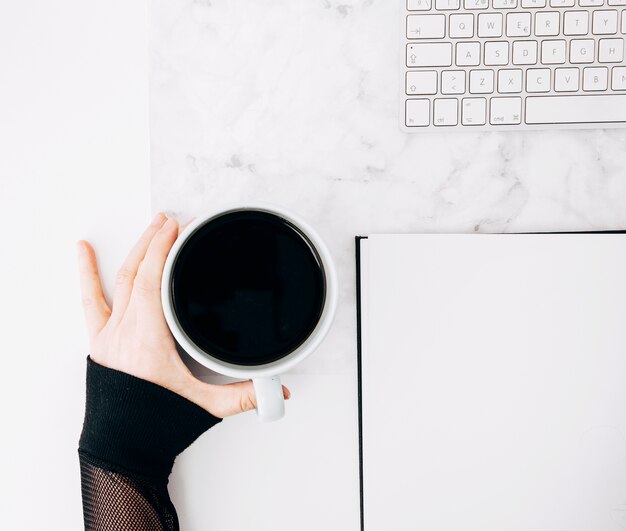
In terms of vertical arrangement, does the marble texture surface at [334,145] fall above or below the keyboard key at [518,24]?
below

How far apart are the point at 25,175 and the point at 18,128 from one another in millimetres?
54

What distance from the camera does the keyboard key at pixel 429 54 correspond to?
505 mm

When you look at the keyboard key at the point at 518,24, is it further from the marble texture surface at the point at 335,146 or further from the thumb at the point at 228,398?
the thumb at the point at 228,398

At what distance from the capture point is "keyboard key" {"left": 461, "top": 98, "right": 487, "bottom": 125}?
51 cm

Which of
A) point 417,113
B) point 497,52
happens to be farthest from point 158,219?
point 497,52

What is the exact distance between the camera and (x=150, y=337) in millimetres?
479

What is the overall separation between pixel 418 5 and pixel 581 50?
180 millimetres

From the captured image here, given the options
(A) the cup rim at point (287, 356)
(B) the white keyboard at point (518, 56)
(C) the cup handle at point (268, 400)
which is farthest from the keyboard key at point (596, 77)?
(C) the cup handle at point (268, 400)

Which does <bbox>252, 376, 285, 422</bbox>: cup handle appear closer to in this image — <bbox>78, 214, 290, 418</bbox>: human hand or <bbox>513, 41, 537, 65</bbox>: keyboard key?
<bbox>78, 214, 290, 418</bbox>: human hand

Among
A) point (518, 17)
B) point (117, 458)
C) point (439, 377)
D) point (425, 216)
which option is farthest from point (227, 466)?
point (518, 17)

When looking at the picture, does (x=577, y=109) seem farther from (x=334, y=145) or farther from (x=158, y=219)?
(x=158, y=219)

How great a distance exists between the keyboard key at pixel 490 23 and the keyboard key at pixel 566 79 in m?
0.08

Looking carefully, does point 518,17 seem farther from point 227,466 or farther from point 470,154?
point 227,466

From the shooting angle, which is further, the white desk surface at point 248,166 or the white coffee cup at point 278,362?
the white desk surface at point 248,166
